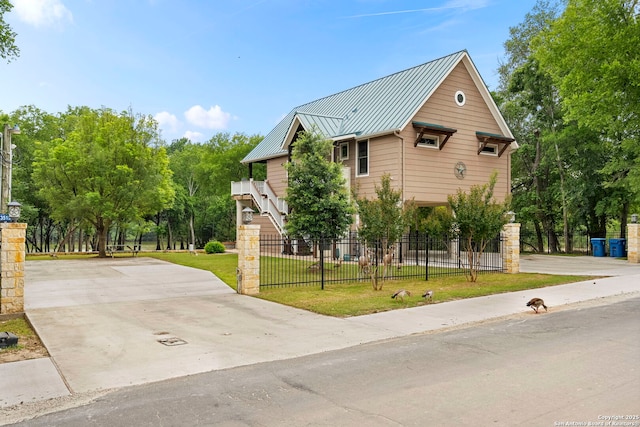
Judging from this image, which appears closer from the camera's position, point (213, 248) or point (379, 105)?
point (379, 105)

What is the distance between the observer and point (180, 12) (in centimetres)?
1919

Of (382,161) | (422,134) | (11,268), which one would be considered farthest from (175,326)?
(422,134)

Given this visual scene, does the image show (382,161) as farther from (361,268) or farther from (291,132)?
(361,268)

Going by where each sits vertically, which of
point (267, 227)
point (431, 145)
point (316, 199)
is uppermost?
point (431, 145)

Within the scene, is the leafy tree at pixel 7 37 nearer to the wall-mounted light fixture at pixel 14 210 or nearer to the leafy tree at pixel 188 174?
the wall-mounted light fixture at pixel 14 210

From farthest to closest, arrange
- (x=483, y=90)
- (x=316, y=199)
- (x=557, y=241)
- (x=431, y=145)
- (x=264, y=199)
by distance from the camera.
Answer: (x=557, y=241), (x=264, y=199), (x=483, y=90), (x=431, y=145), (x=316, y=199)

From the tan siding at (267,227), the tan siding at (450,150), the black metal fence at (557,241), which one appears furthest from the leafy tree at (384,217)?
the black metal fence at (557,241)

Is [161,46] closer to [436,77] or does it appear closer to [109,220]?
[109,220]

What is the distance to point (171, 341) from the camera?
7.47m

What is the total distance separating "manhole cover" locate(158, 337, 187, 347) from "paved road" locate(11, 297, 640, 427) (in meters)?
A: 1.74

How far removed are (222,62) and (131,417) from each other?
2562cm

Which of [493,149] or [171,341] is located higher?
[493,149]

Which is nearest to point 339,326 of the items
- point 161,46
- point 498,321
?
point 498,321

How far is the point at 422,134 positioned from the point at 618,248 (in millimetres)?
12796
